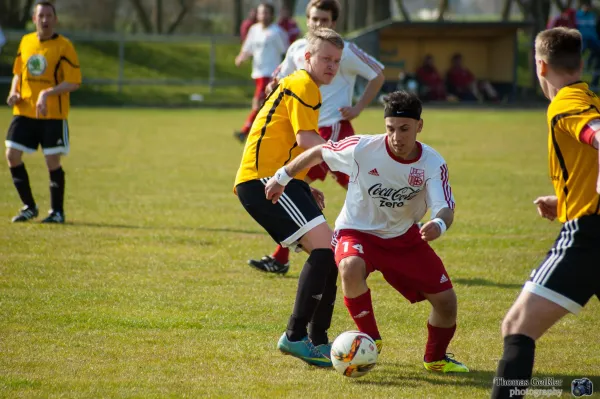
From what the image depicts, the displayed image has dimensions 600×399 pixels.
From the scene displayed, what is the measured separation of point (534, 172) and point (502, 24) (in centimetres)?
1502

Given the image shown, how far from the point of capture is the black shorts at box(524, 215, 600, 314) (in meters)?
3.81

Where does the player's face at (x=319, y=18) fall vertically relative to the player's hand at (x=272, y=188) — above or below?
above

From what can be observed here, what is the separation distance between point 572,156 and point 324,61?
6.14 feet

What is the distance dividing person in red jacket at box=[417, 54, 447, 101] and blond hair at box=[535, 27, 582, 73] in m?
23.5

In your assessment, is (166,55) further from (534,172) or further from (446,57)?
(534,172)

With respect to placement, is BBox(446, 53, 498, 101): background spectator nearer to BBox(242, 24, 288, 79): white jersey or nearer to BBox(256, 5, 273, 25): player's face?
BBox(242, 24, 288, 79): white jersey

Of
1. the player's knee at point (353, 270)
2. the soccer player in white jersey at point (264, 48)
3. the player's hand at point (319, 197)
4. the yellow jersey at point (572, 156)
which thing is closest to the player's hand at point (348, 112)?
the player's hand at point (319, 197)

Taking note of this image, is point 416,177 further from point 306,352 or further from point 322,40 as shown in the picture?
point 306,352

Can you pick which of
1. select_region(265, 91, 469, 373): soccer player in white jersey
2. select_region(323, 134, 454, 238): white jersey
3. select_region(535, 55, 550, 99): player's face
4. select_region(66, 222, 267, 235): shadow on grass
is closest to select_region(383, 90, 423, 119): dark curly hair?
select_region(265, 91, 469, 373): soccer player in white jersey

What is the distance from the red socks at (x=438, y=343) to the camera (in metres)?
4.98

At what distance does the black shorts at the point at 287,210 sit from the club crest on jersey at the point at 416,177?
2.22ft

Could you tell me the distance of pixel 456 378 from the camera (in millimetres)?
4883

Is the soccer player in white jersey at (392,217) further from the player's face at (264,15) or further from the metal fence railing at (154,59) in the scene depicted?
the metal fence railing at (154,59)

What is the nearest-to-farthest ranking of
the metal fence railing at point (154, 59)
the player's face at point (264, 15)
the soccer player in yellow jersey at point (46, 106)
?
the soccer player in yellow jersey at point (46, 106), the player's face at point (264, 15), the metal fence railing at point (154, 59)
